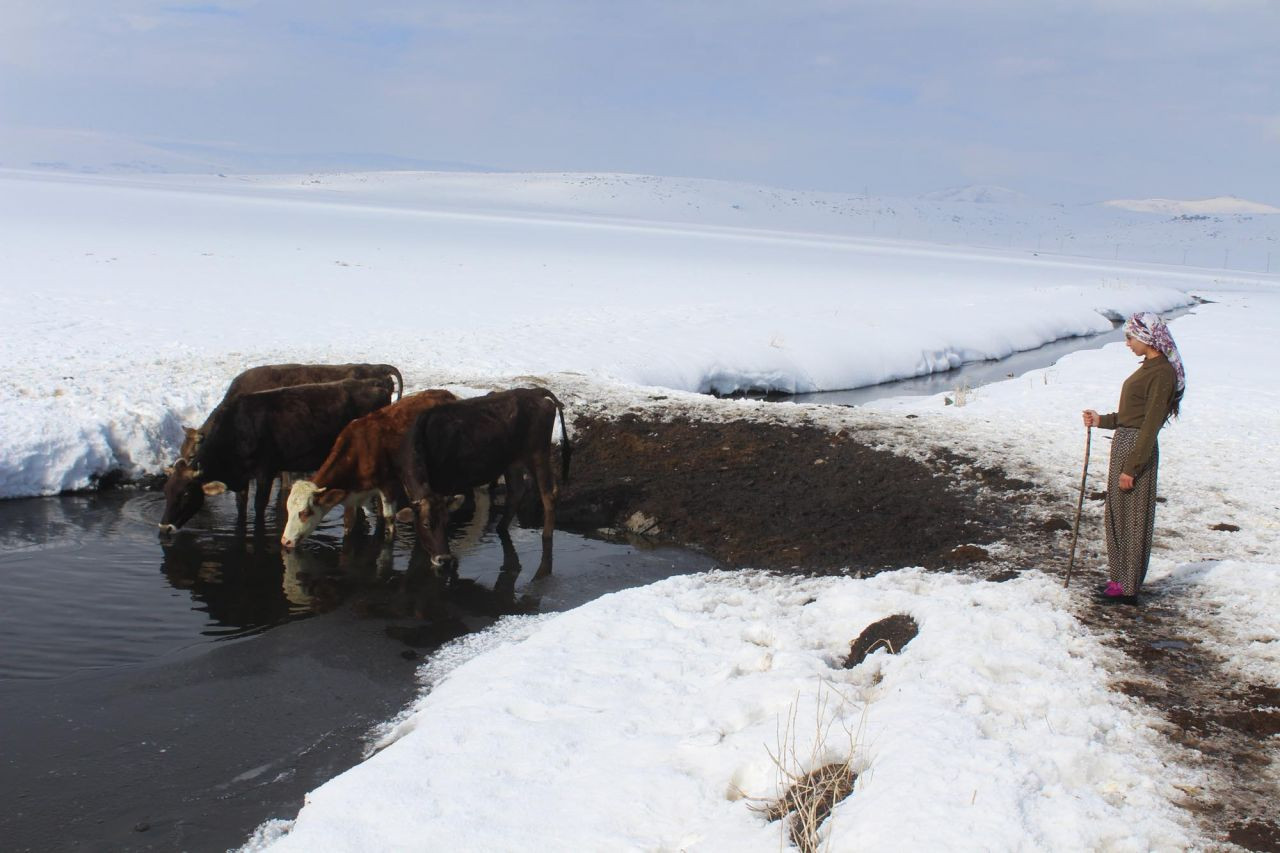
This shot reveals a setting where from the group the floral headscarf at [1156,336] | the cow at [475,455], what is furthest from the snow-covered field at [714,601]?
the cow at [475,455]

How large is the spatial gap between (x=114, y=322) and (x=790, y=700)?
731 inches

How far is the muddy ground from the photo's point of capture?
5.68 meters

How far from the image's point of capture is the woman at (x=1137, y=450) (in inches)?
299

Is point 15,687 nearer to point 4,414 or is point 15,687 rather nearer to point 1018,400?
point 4,414

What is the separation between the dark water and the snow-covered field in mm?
576

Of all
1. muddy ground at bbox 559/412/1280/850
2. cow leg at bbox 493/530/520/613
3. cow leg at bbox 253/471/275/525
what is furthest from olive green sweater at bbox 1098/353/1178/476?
cow leg at bbox 253/471/275/525

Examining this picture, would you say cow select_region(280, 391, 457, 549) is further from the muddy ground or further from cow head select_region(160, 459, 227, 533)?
the muddy ground

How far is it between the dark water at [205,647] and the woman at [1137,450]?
12.2ft

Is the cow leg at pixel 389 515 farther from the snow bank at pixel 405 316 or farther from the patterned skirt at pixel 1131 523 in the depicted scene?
the patterned skirt at pixel 1131 523


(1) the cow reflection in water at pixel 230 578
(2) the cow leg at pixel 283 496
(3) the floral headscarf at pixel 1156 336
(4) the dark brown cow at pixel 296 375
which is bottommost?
(1) the cow reflection in water at pixel 230 578

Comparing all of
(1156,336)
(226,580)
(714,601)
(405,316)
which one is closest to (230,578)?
(226,580)

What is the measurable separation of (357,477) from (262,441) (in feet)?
4.57

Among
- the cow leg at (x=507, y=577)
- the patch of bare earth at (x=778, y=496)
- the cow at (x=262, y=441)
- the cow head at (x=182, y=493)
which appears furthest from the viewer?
the cow at (x=262, y=441)

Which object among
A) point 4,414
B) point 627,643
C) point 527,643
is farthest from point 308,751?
point 4,414
